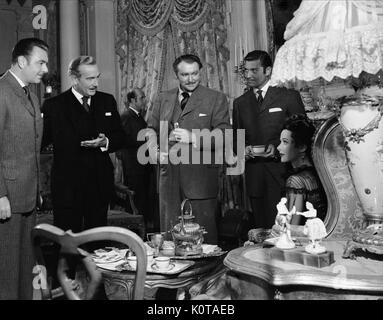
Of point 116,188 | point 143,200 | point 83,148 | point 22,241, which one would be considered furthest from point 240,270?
point 143,200

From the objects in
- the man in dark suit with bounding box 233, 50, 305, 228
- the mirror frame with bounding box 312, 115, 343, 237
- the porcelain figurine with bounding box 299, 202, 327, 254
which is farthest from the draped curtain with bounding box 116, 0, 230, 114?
the porcelain figurine with bounding box 299, 202, 327, 254

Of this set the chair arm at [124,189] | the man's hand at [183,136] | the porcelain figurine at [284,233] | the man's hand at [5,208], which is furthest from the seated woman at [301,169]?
the chair arm at [124,189]

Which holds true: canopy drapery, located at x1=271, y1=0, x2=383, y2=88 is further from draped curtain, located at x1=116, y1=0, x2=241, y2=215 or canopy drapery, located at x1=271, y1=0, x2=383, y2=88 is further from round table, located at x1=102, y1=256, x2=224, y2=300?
draped curtain, located at x1=116, y1=0, x2=241, y2=215

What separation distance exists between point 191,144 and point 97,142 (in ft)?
2.02

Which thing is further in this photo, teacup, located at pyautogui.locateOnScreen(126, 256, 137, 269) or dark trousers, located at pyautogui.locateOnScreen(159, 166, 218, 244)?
dark trousers, located at pyautogui.locateOnScreen(159, 166, 218, 244)

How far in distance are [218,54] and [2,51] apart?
12.0ft

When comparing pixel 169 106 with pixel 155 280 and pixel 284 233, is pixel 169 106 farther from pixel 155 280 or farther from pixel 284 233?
pixel 284 233

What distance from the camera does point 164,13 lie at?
6137mm

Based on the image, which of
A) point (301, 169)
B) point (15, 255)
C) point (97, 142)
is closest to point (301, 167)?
point (301, 169)

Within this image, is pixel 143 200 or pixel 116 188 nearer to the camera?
pixel 116 188

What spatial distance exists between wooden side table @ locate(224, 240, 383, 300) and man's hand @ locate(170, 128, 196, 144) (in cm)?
128

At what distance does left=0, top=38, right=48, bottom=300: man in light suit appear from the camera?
7.68 ft

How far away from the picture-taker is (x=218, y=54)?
591 centimetres

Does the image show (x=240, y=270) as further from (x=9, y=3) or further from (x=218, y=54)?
(x=9, y=3)
